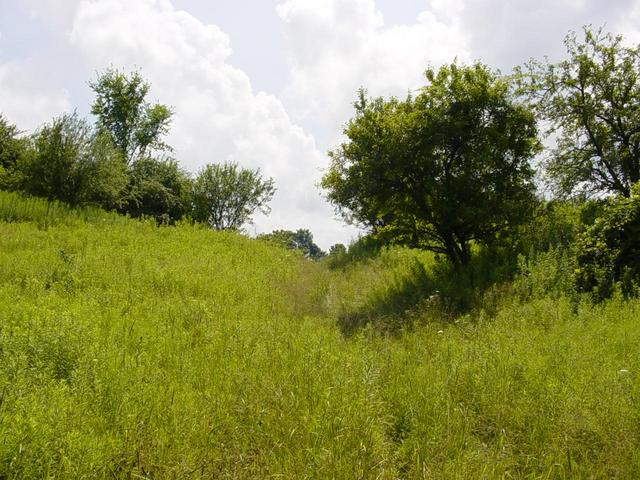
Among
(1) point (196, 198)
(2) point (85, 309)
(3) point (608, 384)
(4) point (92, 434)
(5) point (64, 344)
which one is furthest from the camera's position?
(1) point (196, 198)

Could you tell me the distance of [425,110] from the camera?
11.6m

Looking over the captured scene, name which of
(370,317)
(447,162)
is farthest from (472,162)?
(370,317)

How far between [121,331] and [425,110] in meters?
9.25

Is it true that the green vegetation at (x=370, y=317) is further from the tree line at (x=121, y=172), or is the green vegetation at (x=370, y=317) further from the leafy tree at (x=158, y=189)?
the leafy tree at (x=158, y=189)

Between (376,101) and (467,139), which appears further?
(376,101)

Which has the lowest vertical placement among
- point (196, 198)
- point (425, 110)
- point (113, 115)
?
point (425, 110)

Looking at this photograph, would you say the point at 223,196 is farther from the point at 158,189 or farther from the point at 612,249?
the point at 612,249

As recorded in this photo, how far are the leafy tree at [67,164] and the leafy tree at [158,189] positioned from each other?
29.8 ft

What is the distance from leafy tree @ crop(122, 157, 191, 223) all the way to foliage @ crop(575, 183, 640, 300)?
24.5 m

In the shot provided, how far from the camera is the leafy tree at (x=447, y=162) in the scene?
11273 mm

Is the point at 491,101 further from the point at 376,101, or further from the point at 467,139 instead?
the point at 376,101

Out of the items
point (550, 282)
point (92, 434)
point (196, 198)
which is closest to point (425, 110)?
point (550, 282)

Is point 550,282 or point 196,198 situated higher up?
point 196,198

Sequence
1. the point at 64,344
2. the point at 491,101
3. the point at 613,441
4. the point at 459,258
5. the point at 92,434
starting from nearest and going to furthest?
the point at 92,434
the point at 613,441
the point at 64,344
the point at 491,101
the point at 459,258
